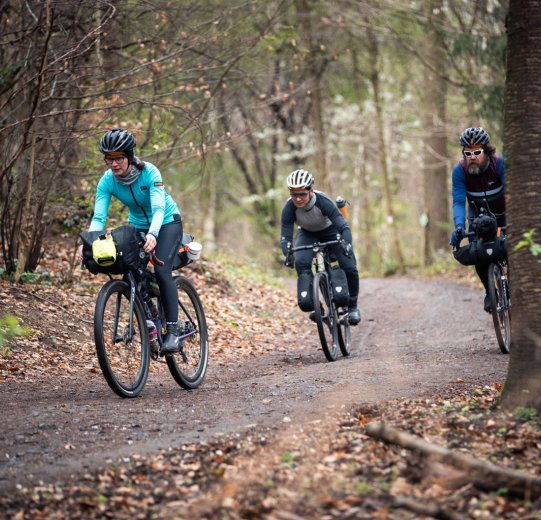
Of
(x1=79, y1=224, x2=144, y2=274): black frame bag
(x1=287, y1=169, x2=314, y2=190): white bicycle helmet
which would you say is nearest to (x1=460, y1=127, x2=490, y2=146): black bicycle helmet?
(x1=287, y1=169, x2=314, y2=190): white bicycle helmet

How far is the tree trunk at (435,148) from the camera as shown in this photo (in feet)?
76.0

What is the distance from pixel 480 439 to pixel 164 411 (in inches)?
105

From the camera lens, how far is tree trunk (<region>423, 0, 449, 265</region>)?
23156mm

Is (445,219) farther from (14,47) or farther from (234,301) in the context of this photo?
(14,47)

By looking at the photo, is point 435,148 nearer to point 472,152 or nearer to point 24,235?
point 472,152

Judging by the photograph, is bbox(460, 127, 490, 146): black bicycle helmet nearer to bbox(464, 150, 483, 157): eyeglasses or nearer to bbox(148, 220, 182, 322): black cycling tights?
bbox(464, 150, 483, 157): eyeglasses

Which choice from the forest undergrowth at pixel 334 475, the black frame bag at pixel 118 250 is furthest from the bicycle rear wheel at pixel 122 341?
the forest undergrowth at pixel 334 475

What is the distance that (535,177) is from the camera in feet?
18.8

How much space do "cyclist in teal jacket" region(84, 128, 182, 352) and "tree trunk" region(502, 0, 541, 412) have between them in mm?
3180

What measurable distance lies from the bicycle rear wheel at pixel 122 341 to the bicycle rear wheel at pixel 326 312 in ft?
9.24

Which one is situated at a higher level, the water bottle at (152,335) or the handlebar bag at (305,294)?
the handlebar bag at (305,294)

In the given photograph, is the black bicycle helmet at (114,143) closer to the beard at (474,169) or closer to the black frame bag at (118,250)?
the black frame bag at (118,250)

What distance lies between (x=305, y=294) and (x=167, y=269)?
2605mm

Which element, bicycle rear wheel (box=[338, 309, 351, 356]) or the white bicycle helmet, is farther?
bicycle rear wheel (box=[338, 309, 351, 356])
